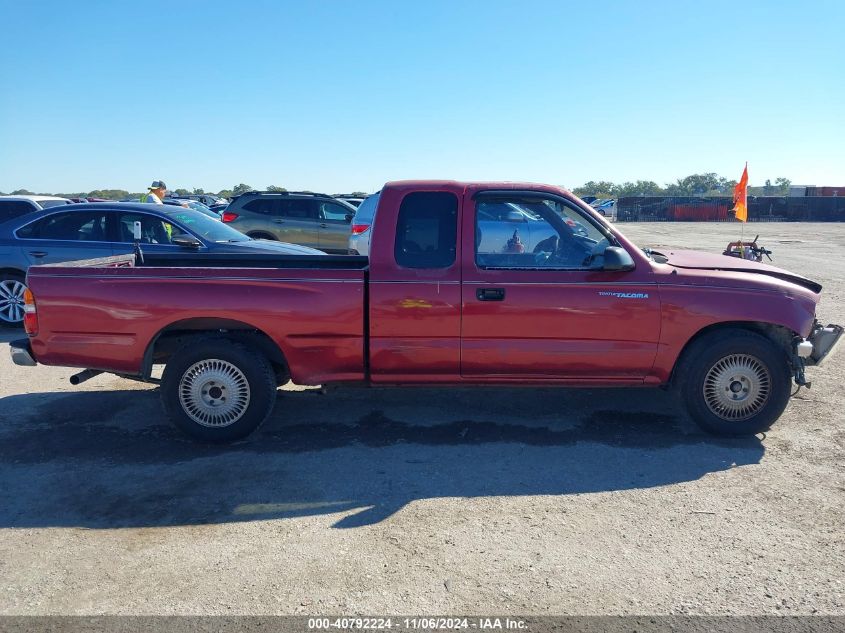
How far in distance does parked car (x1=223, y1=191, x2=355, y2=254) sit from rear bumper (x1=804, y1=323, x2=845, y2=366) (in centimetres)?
1143

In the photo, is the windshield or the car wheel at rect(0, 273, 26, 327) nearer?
the car wheel at rect(0, 273, 26, 327)

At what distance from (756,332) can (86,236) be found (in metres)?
8.30

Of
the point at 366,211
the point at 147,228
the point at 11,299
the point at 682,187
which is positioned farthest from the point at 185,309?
the point at 682,187

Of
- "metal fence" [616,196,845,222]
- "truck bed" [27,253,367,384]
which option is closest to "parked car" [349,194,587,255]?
"truck bed" [27,253,367,384]

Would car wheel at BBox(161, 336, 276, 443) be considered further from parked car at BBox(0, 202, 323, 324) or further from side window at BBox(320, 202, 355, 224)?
side window at BBox(320, 202, 355, 224)

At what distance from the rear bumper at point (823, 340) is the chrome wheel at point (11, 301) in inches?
369

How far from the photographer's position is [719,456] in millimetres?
4840

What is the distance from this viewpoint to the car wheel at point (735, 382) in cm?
507

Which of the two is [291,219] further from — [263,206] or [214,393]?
[214,393]

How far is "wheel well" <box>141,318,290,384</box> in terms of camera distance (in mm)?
5109

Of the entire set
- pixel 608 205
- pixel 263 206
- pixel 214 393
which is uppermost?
pixel 608 205

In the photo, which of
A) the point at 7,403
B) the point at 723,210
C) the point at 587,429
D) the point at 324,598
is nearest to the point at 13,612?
the point at 324,598

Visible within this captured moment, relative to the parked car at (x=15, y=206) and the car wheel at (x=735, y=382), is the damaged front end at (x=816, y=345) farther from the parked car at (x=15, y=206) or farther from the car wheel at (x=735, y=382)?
the parked car at (x=15, y=206)

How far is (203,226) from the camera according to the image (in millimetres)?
9570
